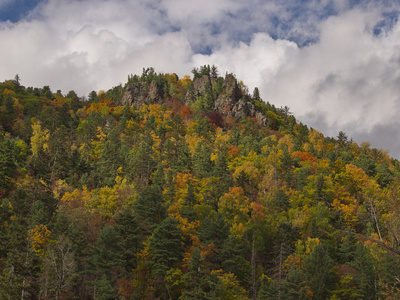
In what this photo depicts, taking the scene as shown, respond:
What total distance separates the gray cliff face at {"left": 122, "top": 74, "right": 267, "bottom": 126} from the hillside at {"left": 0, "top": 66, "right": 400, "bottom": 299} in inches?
677

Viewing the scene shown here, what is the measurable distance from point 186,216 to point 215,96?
284ft

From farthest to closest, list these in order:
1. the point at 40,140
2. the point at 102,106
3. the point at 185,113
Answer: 1. the point at 185,113
2. the point at 102,106
3. the point at 40,140

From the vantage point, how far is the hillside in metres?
39.1

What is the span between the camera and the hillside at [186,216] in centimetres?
3912

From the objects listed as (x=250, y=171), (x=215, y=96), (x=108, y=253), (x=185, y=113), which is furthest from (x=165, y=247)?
(x=215, y=96)

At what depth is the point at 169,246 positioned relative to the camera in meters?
45.6

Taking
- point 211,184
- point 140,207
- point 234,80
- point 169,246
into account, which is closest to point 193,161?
point 211,184

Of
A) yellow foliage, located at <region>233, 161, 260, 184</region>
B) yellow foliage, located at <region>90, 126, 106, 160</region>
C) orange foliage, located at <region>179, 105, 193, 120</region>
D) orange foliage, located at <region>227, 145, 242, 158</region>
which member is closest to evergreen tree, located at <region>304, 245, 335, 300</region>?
yellow foliage, located at <region>233, 161, 260, 184</region>

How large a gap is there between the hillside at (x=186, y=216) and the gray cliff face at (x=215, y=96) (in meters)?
17.2

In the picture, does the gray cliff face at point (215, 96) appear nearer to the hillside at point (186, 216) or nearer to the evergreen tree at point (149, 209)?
the hillside at point (186, 216)

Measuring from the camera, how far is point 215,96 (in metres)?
135

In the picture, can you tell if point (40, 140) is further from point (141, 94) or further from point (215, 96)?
point (215, 96)

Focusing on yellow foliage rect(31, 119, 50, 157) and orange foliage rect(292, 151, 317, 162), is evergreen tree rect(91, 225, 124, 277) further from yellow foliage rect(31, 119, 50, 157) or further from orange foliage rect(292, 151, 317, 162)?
orange foliage rect(292, 151, 317, 162)

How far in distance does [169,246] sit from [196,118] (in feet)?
241
